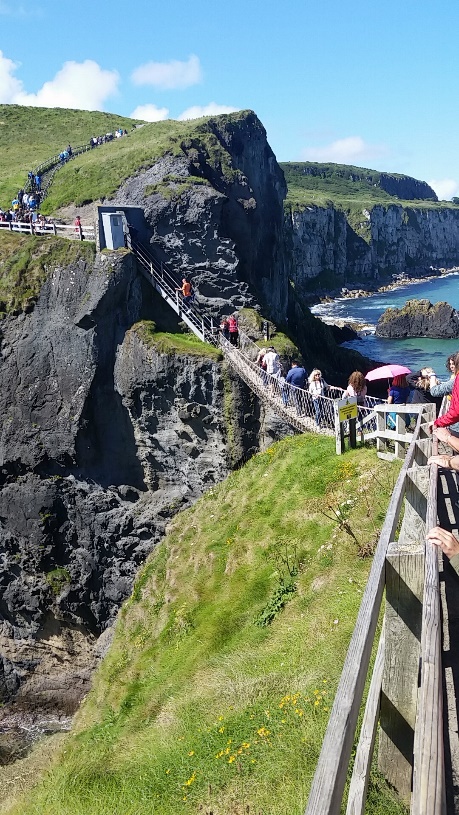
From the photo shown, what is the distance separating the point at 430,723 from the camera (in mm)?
2578

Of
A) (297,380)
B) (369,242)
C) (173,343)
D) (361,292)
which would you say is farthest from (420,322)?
(369,242)

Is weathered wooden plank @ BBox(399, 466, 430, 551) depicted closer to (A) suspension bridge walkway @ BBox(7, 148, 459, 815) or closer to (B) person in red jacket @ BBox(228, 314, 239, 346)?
(A) suspension bridge walkway @ BBox(7, 148, 459, 815)

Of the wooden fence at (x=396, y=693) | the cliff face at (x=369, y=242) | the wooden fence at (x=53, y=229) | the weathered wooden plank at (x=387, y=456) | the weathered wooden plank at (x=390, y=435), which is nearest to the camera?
the wooden fence at (x=396, y=693)

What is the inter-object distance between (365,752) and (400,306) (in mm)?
109834

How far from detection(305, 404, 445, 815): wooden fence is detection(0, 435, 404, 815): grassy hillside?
78 cm

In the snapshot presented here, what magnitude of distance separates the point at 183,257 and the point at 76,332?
6485mm

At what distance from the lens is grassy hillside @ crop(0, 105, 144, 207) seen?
4594 cm

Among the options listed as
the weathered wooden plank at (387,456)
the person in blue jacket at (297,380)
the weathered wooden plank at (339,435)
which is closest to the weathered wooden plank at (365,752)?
the weathered wooden plank at (387,456)

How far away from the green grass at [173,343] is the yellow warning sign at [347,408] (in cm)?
1055

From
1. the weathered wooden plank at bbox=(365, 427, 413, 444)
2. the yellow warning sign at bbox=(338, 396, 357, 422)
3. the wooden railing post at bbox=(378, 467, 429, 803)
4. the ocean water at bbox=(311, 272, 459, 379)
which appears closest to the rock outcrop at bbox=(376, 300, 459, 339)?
the ocean water at bbox=(311, 272, 459, 379)

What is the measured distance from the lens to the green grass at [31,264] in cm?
2711

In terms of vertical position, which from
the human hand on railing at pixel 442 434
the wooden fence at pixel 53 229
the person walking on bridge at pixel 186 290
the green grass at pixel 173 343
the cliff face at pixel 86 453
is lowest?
the cliff face at pixel 86 453

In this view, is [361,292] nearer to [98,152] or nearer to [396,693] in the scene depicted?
[98,152]

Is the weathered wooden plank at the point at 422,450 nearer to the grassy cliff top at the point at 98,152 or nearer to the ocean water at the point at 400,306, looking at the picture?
the grassy cliff top at the point at 98,152
